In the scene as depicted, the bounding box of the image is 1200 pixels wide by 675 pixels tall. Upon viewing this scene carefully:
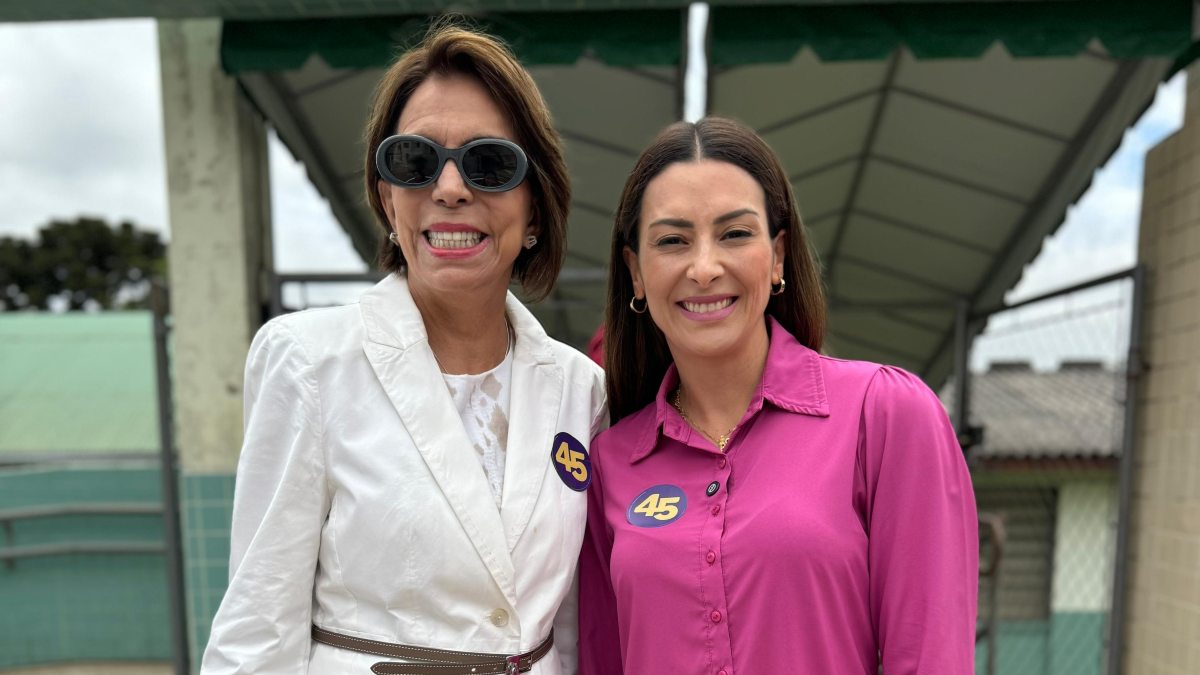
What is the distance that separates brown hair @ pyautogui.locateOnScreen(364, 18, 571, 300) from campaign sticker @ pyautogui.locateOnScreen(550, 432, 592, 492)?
47 cm

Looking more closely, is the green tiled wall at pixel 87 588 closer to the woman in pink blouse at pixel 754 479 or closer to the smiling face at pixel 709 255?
the woman in pink blouse at pixel 754 479

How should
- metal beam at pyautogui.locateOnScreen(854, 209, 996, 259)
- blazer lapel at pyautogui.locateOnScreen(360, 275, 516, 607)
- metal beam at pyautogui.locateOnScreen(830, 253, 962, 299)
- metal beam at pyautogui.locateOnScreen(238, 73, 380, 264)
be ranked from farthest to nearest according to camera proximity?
metal beam at pyautogui.locateOnScreen(830, 253, 962, 299)
metal beam at pyautogui.locateOnScreen(854, 209, 996, 259)
metal beam at pyautogui.locateOnScreen(238, 73, 380, 264)
blazer lapel at pyautogui.locateOnScreen(360, 275, 516, 607)

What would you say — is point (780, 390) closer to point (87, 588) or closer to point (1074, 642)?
point (87, 588)

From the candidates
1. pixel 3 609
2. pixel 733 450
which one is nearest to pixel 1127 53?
pixel 733 450

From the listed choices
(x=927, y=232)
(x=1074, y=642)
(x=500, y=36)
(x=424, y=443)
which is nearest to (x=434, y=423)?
(x=424, y=443)

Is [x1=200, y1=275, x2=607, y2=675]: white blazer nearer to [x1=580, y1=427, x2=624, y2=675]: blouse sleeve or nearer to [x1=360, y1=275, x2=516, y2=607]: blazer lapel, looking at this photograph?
[x1=360, y1=275, x2=516, y2=607]: blazer lapel

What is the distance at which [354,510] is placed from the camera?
144 centimetres

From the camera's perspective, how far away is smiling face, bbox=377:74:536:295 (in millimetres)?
1580

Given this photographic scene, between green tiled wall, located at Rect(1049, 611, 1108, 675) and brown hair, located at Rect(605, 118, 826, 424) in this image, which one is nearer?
brown hair, located at Rect(605, 118, 826, 424)

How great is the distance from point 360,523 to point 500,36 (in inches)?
95.8

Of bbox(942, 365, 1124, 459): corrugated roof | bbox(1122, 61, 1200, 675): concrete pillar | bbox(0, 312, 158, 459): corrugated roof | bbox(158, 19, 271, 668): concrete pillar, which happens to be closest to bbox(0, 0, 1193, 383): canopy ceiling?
bbox(158, 19, 271, 668): concrete pillar

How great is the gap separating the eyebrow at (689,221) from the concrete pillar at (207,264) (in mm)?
2816

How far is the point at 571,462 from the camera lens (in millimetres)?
1706

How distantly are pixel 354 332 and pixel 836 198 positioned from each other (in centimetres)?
541
